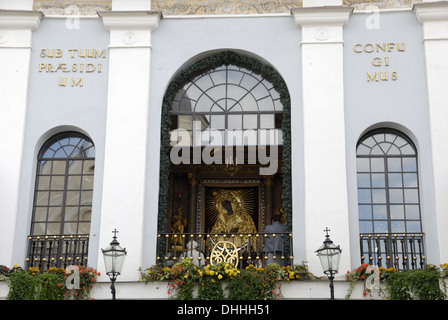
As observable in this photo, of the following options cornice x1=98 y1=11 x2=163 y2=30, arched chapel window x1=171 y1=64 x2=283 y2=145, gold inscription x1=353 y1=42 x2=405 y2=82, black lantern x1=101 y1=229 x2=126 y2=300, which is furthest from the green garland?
black lantern x1=101 y1=229 x2=126 y2=300

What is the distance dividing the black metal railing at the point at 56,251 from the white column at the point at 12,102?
1.49ft

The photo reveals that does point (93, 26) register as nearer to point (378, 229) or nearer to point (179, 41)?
point (179, 41)

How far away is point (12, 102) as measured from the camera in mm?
15508

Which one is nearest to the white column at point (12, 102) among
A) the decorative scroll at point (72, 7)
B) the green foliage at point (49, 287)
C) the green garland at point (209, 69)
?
the decorative scroll at point (72, 7)

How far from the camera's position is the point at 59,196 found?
50.9 feet

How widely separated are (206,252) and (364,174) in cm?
368

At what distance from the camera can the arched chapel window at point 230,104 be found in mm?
15758

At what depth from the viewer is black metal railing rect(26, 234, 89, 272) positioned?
48.6 ft

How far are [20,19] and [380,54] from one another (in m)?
7.57

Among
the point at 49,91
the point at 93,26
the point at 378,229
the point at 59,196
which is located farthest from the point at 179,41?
the point at 378,229

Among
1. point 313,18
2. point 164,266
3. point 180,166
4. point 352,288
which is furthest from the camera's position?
point 180,166

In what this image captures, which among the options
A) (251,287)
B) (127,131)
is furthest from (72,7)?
(251,287)
